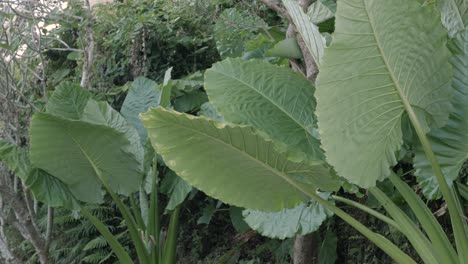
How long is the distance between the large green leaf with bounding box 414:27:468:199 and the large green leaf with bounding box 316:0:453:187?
0.11 m

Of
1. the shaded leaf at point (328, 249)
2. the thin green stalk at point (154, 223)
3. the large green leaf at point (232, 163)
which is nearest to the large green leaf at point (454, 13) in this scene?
the large green leaf at point (232, 163)

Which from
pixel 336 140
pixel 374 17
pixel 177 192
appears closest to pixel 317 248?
pixel 177 192

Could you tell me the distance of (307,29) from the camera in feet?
8.25

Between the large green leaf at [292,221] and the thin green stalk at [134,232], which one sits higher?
the large green leaf at [292,221]

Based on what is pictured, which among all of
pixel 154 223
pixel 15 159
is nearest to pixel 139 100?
pixel 154 223

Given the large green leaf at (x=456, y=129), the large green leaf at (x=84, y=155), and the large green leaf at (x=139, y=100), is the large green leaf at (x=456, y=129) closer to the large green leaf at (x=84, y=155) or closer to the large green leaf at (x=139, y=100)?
the large green leaf at (x=84, y=155)

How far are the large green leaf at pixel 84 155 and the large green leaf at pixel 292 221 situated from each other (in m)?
1.04

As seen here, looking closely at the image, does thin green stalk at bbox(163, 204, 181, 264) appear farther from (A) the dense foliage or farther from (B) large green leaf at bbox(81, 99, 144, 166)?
(B) large green leaf at bbox(81, 99, 144, 166)

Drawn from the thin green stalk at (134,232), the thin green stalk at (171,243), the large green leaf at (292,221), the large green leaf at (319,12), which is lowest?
the thin green stalk at (171,243)

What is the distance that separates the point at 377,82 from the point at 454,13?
58cm

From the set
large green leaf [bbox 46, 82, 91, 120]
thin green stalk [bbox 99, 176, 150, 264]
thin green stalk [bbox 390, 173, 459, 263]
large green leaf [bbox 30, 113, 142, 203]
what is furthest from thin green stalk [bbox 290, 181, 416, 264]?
large green leaf [bbox 46, 82, 91, 120]

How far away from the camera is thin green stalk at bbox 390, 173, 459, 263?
228 cm

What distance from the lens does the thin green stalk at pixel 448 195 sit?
2057 mm

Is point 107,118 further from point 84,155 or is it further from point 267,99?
point 267,99
